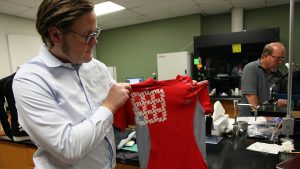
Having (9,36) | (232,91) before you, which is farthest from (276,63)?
(9,36)

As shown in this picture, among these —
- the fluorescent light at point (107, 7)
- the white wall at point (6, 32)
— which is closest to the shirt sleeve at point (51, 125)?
the fluorescent light at point (107, 7)

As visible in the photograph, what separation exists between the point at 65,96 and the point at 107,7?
358cm

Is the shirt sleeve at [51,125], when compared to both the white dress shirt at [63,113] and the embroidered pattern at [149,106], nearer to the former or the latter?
the white dress shirt at [63,113]

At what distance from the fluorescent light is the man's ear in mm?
3190

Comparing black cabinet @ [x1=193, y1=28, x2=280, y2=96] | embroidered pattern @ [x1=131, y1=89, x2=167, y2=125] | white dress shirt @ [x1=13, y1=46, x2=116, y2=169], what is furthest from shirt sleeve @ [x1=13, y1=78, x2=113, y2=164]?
black cabinet @ [x1=193, y1=28, x2=280, y2=96]

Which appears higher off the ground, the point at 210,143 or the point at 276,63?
the point at 276,63

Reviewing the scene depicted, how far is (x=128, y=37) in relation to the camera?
227 inches

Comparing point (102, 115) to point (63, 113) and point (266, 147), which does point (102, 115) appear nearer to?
point (63, 113)

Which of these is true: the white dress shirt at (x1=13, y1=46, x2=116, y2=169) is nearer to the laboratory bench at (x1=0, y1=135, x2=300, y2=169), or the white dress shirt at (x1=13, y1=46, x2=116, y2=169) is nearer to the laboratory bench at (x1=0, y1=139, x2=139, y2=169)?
the laboratory bench at (x1=0, y1=135, x2=300, y2=169)

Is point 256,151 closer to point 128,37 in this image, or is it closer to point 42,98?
point 42,98

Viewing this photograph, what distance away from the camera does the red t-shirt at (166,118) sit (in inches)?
48.7

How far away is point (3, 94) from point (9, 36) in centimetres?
Result: 299

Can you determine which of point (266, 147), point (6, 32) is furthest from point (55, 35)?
point (6, 32)

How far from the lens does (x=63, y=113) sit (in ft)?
2.71
